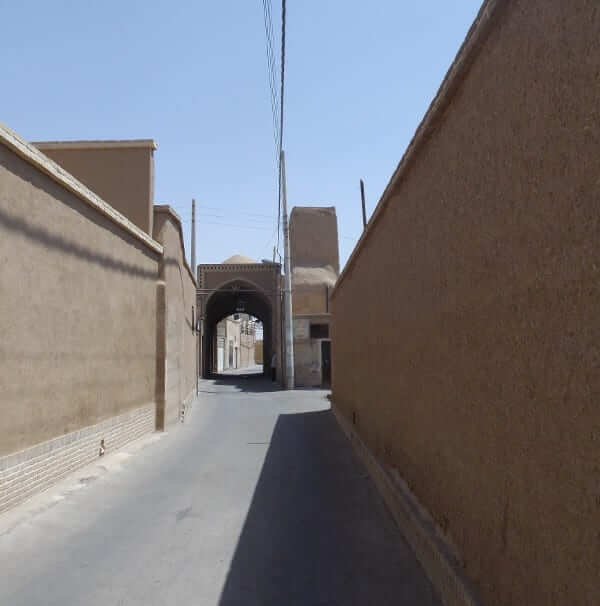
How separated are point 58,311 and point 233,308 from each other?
3321cm

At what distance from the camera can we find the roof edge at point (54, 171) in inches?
224

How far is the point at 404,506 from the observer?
523 centimetres

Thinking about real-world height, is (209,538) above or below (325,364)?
below

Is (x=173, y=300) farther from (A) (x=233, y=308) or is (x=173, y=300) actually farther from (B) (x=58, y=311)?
(A) (x=233, y=308)

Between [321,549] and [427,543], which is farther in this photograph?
[321,549]

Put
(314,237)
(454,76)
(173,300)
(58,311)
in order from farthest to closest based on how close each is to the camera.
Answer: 1. (314,237)
2. (173,300)
3. (58,311)
4. (454,76)

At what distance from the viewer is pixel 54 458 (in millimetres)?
6832

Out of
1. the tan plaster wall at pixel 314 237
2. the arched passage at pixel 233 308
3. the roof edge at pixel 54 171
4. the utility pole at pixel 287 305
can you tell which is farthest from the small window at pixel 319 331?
the roof edge at pixel 54 171

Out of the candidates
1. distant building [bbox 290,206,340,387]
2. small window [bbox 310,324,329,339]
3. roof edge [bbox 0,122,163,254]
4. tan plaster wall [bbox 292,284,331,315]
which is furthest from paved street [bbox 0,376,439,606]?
tan plaster wall [bbox 292,284,331,315]

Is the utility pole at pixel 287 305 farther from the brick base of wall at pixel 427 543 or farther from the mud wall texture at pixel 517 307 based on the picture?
the mud wall texture at pixel 517 307

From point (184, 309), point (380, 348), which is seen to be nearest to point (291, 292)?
point (184, 309)

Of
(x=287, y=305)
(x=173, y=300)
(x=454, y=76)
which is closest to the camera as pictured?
(x=454, y=76)

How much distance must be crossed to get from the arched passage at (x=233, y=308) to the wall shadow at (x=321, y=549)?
71.1ft

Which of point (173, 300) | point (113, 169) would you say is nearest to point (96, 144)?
point (113, 169)
